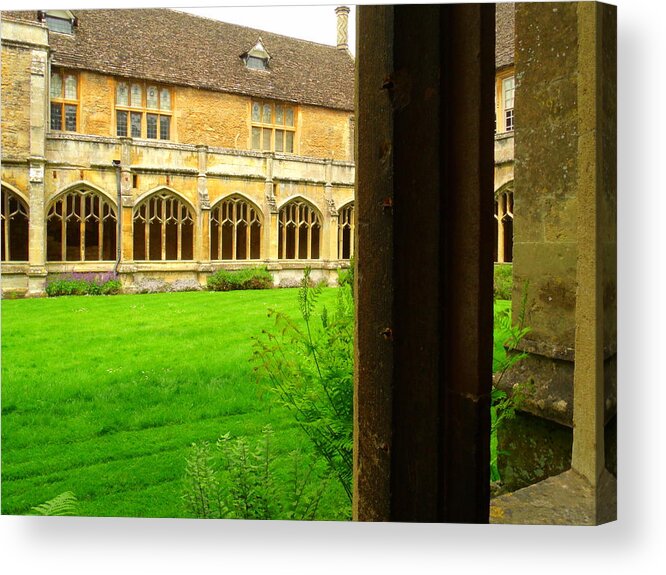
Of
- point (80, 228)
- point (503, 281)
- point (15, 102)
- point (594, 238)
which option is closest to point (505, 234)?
point (503, 281)

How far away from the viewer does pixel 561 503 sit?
321 centimetres

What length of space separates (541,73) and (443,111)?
1.97m

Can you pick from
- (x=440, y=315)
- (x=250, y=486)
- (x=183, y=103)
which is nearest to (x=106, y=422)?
(x=250, y=486)

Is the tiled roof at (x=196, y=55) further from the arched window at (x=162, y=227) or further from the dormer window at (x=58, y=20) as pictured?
the arched window at (x=162, y=227)

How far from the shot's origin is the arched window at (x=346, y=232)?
3.69 m

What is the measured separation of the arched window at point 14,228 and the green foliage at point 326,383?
170 cm

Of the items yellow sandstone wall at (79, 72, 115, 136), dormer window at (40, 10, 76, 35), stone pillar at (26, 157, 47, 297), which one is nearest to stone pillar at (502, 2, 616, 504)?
yellow sandstone wall at (79, 72, 115, 136)

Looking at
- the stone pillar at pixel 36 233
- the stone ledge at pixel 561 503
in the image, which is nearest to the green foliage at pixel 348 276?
the stone ledge at pixel 561 503

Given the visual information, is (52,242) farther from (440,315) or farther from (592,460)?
(592,460)

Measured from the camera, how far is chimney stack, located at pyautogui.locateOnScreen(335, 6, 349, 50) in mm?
3404

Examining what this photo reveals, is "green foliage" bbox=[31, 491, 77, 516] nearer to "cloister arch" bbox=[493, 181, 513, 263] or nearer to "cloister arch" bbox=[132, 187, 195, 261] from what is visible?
"cloister arch" bbox=[132, 187, 195, 261]

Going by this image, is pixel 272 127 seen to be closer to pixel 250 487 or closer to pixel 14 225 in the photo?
pixel 14 225

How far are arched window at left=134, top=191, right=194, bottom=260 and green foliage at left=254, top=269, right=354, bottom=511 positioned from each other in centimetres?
115

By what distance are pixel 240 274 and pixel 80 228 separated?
39.7 inches
